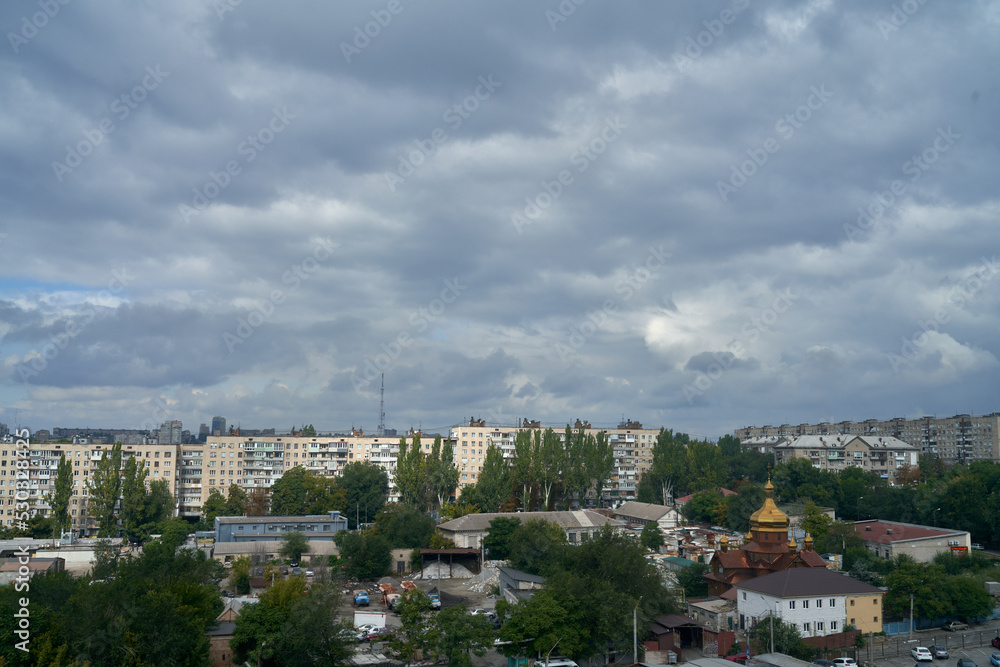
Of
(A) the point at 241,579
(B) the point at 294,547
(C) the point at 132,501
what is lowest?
(A) the point at 241,579

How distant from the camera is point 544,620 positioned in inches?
1292

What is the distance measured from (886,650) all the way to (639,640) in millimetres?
12482

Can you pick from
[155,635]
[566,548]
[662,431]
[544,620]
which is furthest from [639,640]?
[662,431]

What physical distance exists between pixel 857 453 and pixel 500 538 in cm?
7172

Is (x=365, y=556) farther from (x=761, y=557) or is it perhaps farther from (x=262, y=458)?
(x=262, y=458)

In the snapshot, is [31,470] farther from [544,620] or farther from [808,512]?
[808,512]

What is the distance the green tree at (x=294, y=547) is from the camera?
61688mm

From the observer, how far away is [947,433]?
5017 inches

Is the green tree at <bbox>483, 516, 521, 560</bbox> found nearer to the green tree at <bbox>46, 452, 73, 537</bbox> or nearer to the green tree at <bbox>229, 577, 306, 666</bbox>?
the green tree at <bbox>229, 577, 306, 666</bbox>

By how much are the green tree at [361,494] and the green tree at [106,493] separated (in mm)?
21937

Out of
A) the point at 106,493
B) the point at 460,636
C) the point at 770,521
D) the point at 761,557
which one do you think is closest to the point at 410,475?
the point at 106,493

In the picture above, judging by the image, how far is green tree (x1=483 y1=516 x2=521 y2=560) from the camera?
2357 inches

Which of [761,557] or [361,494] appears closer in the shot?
[761,557]

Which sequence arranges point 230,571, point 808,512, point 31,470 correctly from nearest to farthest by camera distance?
point 230,571
point 808,512
point 31,470
